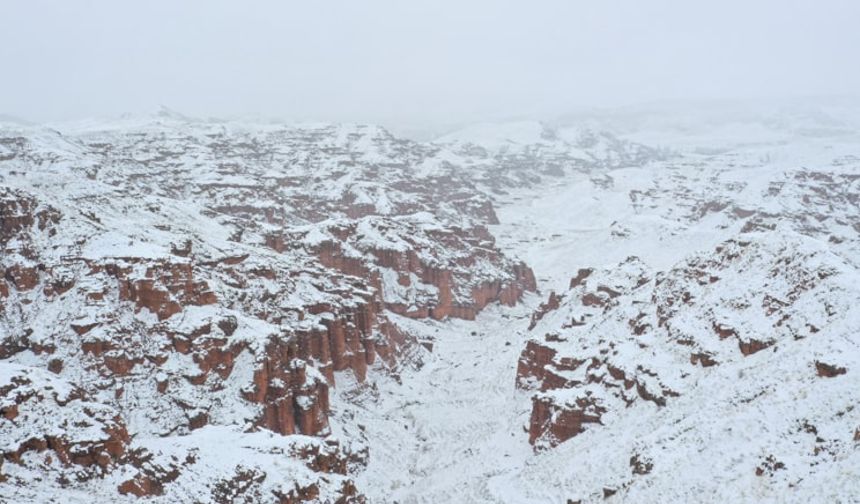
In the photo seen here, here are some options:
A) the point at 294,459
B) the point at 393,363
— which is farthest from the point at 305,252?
the point at 294,459

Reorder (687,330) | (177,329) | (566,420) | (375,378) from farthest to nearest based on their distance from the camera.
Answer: (375,378) < (687,330) < (177,329) < (566,420)

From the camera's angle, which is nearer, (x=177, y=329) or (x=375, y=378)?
(x=177, y=329)

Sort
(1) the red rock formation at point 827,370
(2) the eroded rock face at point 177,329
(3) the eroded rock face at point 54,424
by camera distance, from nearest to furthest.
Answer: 1. (3) the eroded rock face at point 54,424
2. (1) the red rock formation at point 827,370
3. (2) the eroded rock face at point 177,329

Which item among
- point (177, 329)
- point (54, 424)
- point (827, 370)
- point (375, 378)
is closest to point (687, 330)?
point (827, 370)

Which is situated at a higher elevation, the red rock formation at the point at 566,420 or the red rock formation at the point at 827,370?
the red rock formation at the point at 827,370

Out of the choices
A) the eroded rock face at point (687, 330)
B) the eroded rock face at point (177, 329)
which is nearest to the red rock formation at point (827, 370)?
the eroded rock face at point (687, 330)

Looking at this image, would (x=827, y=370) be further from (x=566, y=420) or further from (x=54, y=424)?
(x=54, y=424)

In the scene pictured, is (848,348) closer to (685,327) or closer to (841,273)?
(841,273)

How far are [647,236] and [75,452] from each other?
5802 inches

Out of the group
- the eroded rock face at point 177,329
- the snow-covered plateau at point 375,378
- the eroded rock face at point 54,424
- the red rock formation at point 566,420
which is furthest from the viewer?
the red rock formation at point 566,420

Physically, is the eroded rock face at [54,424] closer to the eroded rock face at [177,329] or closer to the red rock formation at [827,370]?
the eroded rock face at [177,329]

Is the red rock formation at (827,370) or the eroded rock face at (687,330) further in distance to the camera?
the eroded rock face at (687,330)

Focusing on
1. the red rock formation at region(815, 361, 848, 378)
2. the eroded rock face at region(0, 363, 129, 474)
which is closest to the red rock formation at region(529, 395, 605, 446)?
the red rock formation at region(815, 361, 848, 378)

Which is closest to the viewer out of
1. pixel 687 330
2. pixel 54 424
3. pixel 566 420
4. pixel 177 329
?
pixel 54 424
